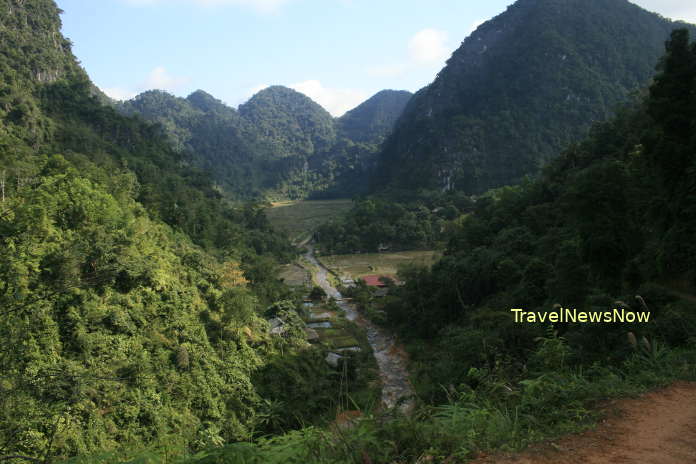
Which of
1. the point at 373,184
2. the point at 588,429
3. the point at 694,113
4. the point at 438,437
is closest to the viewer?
the point at 438,437

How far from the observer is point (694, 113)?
38.2 ft

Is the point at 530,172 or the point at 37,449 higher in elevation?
the point at 530,172

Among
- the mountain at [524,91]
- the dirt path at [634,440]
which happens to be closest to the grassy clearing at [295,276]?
the dirt path at [634,440]

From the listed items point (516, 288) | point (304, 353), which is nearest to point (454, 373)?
point (516, 288)

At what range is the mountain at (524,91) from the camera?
84.8 m

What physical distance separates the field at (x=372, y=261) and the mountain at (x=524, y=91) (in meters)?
38.2

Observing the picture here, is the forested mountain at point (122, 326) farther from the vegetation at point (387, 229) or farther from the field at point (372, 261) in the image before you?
the vegetation at point (387, 229)

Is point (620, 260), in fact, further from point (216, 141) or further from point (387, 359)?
point (216, 141)

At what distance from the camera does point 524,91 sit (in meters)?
94.0

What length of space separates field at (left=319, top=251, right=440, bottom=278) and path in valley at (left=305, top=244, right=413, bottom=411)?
26.7 ft

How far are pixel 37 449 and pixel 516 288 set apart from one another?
1869 cm

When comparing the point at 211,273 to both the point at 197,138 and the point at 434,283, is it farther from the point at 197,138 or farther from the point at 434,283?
the point at 197,138

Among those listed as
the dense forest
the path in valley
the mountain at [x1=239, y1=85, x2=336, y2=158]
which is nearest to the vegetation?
the path in valley

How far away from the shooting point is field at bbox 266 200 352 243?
72438mm
